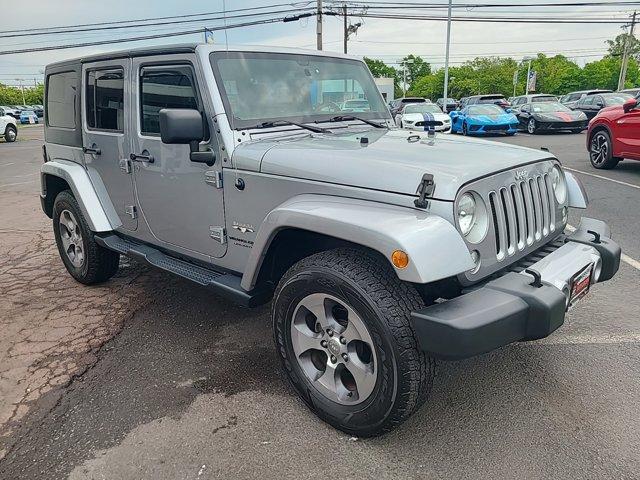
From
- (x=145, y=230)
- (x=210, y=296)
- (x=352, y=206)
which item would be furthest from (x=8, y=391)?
(x=352, y=206)

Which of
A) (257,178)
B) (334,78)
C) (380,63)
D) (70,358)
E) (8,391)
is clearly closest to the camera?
(257,178)

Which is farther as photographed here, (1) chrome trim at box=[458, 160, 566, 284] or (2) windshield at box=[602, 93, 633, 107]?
(2) windshield at box=[602, 93, 633, 107]

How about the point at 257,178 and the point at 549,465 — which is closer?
the point at 549,465

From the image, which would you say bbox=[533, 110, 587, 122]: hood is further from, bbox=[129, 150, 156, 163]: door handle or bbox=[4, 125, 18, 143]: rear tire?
bbox=[4, 125, 18, 143]: rear tire

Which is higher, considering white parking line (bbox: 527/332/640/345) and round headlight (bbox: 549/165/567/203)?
round headlight (bbox: 549/165/567/203)

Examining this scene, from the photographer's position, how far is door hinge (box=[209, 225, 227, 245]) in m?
3.14

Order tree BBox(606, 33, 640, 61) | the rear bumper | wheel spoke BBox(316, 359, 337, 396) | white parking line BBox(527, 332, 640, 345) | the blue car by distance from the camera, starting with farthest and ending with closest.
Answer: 1. tree BBox(606, 33, 640, 61)
2. the blue car
3. white parking line BBox(527, 332, 640, 345)
4. wheel spoke BBox(316, 359, 337, 396)
5. the rear bumper

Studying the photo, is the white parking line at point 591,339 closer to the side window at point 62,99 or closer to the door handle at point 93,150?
the door handle at point 93,150

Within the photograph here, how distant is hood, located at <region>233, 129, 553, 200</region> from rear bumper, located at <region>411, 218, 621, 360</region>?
47cm

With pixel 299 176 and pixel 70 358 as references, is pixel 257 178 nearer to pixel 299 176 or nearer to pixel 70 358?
pixel 299 176

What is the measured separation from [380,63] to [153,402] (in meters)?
102

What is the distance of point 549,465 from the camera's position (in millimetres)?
2285

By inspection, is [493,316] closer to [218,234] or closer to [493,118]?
[218,234]

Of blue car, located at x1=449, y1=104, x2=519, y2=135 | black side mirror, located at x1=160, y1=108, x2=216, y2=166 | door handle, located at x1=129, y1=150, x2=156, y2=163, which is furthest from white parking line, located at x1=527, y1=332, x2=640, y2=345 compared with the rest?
blue car, located at x1=449, y1=104, x2=519, y2=135
